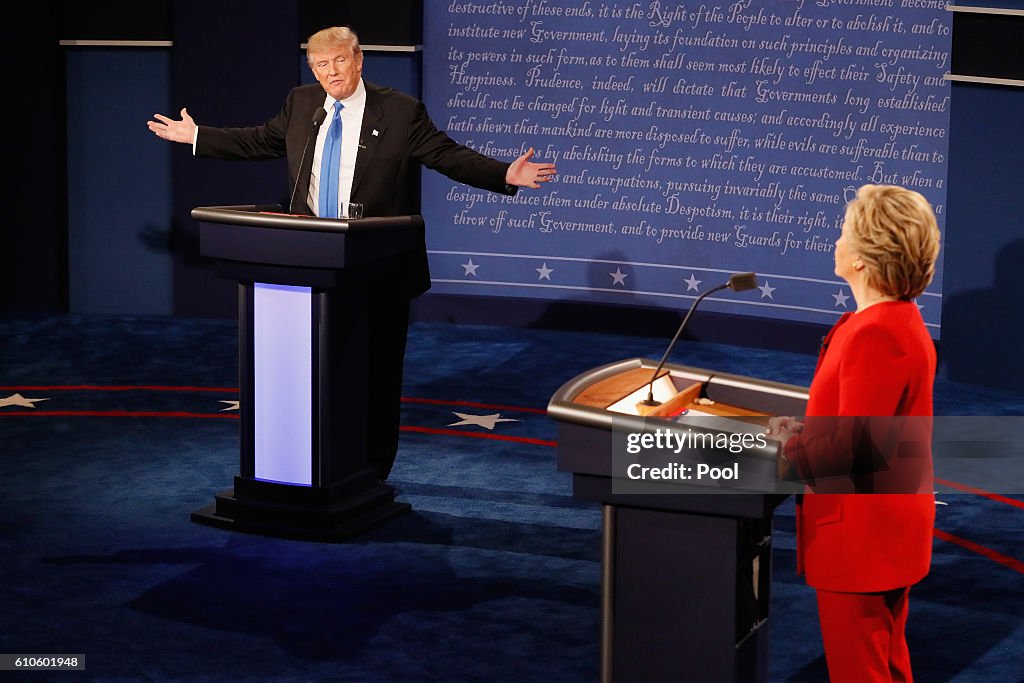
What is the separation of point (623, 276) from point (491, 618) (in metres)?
4.84

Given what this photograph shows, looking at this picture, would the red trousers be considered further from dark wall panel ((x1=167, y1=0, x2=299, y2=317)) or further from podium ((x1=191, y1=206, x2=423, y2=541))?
dark wall panel ((x1=167, y1=0, x2=299, y2=317))

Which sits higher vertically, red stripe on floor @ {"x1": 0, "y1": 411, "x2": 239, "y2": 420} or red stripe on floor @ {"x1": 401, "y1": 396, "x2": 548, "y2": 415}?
red stripe on floor @ {"x1": 401, "y1": 396, "x2": 548, "y2": 415}

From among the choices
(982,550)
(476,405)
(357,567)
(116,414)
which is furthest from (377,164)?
(982,550)

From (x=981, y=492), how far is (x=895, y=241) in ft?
12.0

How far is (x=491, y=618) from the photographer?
4.68m

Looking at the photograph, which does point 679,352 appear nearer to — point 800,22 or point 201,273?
point 800,22

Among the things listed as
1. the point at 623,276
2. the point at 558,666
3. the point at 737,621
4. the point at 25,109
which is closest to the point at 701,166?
the point at 623,276

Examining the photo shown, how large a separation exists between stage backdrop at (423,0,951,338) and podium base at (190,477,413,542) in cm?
397

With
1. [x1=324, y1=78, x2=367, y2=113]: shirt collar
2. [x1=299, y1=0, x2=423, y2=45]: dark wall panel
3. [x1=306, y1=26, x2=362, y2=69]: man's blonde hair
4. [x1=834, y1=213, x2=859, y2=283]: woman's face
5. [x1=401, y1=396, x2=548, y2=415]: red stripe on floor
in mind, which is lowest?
[x1=401, y1=396, x2=548, y2=415]: red stripe on floor

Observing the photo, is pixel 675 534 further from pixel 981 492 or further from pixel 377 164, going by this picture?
pixel 981 492

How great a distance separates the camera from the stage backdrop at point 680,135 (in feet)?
27.6

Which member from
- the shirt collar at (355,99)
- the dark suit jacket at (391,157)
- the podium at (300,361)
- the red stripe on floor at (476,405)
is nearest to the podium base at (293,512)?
the podium at (300,361)

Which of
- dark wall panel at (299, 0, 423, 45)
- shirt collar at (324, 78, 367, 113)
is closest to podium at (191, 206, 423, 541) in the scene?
shirt collar at (324, 78, 367, 113)

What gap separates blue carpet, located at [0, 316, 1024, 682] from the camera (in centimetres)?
436
